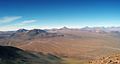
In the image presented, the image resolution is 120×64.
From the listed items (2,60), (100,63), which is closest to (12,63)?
(2,60)

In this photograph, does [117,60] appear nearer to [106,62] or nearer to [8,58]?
[106,62]

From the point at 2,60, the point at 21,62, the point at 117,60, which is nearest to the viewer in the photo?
the point at 117,60

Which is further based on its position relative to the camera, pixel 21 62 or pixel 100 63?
pixel 21 62

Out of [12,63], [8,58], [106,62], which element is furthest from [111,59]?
[8,58]

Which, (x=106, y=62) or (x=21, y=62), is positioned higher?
(x=106, y=62)

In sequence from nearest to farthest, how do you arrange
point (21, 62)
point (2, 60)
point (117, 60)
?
point (117, 60), point (2, 60), point (21, 62)

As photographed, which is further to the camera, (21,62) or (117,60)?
(21,62)

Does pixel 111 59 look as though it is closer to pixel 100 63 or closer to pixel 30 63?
pixel 100 63

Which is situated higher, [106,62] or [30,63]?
[106,62]

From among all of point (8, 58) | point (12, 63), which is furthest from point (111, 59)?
point (8, 58)
